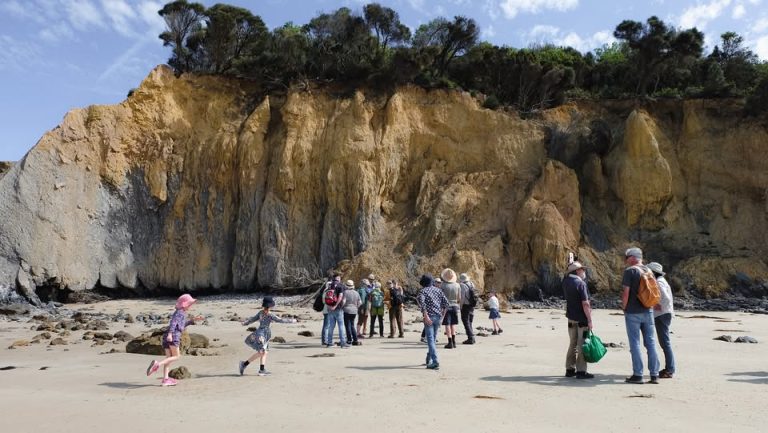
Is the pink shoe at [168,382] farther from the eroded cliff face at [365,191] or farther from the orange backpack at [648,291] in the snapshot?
the eroded cliff face at [365,191]

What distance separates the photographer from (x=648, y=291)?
277 inches

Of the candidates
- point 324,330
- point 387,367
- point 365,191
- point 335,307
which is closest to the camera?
point 387,367

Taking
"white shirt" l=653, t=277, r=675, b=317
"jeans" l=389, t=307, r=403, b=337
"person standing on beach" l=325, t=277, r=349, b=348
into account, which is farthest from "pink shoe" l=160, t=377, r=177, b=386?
"white shirt" l=653, t=277, r=675, b=317

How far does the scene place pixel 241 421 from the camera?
5301 millimetres

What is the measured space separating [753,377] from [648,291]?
192 cm

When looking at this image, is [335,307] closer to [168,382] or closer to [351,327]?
[351,327]

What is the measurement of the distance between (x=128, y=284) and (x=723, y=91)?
34585 millimetres

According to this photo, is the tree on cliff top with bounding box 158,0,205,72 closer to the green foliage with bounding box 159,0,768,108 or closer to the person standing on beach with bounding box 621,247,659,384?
the green foliage with bounding box 159,0,768,108

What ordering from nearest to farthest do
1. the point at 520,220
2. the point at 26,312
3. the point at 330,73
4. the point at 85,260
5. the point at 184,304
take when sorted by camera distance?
the point at 184,304, the point at 26,312, the point at 520,220, the point at 85,260, the point at 330,73

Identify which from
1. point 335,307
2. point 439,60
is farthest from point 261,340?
point 439,60

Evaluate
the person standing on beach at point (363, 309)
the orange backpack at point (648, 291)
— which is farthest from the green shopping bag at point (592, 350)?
the person standing on beach at point (363, 309)

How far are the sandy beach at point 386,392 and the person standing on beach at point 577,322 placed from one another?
0.28 m

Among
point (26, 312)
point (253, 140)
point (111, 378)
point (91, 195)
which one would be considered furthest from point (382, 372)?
point (91, 195)

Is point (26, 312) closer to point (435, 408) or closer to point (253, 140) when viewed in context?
point (253, 140)
